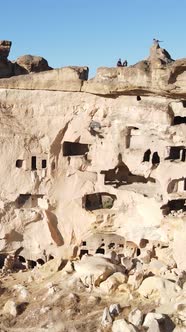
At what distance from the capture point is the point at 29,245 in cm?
1590

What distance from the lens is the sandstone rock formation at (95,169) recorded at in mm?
13469

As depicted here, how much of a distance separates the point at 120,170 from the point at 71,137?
201cm

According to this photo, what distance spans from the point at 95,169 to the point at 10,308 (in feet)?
17.5

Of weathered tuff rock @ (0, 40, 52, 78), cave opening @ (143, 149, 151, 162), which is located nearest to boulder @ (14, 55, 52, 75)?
weathered tuff rock @ (0, 40, 52, 78)

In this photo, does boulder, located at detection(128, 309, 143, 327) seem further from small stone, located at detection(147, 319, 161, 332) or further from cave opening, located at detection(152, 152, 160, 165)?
cave opening, located at detection(152, 152, 160, 165)

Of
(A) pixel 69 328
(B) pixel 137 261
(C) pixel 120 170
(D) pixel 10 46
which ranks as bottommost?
(A) pixel 69 328

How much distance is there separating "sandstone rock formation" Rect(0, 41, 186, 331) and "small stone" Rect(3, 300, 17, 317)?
166 centimetres

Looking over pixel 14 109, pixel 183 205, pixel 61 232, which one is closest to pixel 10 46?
pixel 14 109

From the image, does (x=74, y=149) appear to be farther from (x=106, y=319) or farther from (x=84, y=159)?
(x=106, y=319)

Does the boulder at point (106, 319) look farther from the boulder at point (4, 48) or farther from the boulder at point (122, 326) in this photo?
the boulder at point (4, 48)

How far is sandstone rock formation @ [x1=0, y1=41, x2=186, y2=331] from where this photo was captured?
1347 centimetres

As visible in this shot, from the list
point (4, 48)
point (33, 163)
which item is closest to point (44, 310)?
point (33, 163)

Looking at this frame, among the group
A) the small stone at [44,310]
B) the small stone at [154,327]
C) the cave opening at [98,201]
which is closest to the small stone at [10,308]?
the small stone at [44,310]

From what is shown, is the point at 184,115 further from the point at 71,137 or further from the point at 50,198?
the point at 50,198
